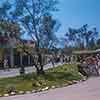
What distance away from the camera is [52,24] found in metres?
32.9

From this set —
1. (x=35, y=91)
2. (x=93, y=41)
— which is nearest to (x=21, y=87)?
(x=35, y=91)

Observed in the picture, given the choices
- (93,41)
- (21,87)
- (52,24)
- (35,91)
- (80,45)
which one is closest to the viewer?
(35,91)

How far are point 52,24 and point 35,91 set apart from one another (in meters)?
14.5

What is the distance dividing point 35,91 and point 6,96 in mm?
2008

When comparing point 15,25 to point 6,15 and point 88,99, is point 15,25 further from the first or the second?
point 88,99

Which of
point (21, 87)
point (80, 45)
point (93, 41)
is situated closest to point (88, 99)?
point (21, 87)

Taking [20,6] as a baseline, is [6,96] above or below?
below

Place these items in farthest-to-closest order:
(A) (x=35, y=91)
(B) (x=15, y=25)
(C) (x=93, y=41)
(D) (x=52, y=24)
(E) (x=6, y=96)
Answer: (C) (x=93, y=41) → (D) (x=52, y=24) → (B) (x=15, y=25) → (A) (x=35, y=91) → (E) (x=6, y=96)

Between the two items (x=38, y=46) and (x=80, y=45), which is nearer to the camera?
(x=38, y=46)

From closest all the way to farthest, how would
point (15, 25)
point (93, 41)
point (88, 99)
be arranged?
point (88, 99)
point (15, 25)
point (93, 41)

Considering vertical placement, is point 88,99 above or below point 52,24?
below

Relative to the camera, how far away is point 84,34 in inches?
4011

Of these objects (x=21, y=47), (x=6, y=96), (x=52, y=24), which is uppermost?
(x=52, y=24)

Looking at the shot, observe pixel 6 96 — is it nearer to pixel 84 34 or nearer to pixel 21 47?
pixel 21 47
